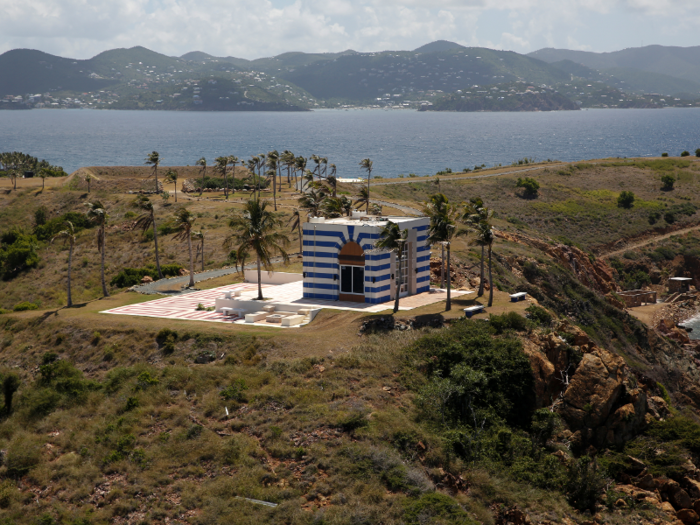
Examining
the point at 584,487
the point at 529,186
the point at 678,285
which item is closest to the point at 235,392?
the point at 584,487

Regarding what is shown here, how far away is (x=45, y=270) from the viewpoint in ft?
265

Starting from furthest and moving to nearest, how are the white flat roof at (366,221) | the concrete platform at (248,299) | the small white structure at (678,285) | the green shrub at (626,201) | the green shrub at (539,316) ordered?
the green shrub at (626,201) < the small white structure at (678,285) < the white flat roof at (366,221) < the concrete platform at (248,299) < the green shrub at (539,316)

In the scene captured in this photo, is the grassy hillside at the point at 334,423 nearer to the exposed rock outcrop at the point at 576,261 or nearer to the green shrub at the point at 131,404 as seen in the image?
the green shrub at the point at 131,404

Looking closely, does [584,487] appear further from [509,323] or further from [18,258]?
[18,258]

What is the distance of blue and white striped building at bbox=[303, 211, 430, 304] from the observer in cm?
4519

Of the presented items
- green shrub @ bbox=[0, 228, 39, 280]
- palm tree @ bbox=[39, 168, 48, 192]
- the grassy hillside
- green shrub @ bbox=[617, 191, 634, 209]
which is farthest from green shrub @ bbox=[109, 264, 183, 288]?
green shrub @ bbox=[617, 191, 634, 209]

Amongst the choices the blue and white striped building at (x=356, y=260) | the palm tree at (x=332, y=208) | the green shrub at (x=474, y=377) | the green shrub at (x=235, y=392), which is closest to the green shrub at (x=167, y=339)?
the green shrub at (x=235, y=392)

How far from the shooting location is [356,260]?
45500 millimetres

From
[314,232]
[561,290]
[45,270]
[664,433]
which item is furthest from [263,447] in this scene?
[45,270]

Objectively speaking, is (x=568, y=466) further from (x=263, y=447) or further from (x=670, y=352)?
(x=670, y=352)

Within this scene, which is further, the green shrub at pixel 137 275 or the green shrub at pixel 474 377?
the green shrub at pixel 137 275

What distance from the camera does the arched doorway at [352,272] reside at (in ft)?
149

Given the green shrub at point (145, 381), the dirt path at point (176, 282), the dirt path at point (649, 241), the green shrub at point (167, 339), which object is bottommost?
the dirt path at point (649, 241)

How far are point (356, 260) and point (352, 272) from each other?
3.52ft
